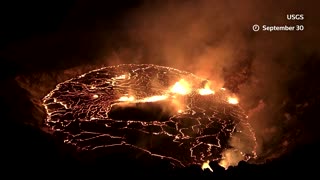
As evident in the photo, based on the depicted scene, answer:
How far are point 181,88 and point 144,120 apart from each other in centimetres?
229

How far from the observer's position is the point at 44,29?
1473cm

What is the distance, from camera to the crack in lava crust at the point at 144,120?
8.45m

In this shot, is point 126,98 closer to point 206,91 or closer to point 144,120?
point 144,120

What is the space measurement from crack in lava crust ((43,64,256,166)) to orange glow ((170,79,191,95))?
14 centimetres

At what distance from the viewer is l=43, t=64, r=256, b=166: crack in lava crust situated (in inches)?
333

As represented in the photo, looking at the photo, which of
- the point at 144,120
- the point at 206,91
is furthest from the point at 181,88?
the point at 144,120

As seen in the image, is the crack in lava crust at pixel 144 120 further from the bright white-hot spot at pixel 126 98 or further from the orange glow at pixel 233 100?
the orange glow at pixel 233 100

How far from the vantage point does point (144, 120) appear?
30.8 feet
